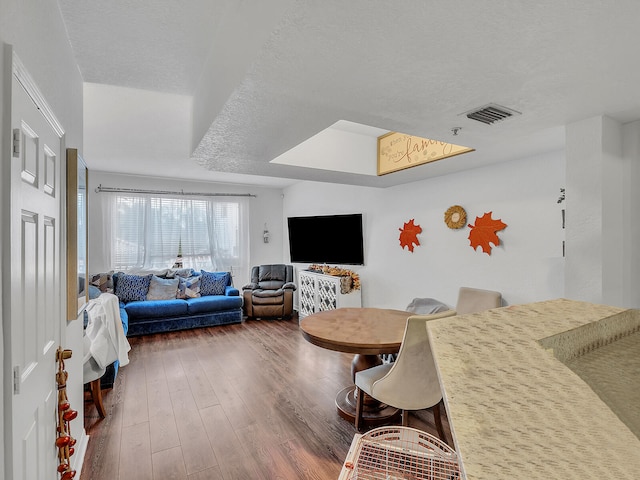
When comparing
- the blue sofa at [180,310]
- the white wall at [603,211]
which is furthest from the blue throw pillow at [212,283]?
the white wall at [603,211]

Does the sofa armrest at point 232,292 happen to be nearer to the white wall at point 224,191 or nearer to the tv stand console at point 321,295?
the white wall at point 224,191

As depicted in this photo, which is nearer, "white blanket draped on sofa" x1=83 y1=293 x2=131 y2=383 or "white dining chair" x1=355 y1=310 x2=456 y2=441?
"white dining chair" x1=355 y1=310 x2=456 y2=441

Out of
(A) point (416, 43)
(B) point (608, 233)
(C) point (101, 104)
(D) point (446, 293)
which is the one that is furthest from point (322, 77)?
(D) point (446, 293)

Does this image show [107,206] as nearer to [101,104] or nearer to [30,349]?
[101,104]

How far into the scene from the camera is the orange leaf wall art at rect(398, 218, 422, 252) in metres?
3.72

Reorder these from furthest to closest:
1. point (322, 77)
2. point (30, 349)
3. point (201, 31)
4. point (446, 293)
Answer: point (446, 293)
point (201, 31)
point (322, 77)
point (30, 349)

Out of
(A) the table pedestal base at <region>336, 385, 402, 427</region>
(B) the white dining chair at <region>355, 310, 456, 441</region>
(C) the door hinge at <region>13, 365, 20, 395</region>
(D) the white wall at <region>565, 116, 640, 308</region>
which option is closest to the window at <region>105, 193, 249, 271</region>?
(A) the table pedestal base at <region>336, 385, 402, 427</region>

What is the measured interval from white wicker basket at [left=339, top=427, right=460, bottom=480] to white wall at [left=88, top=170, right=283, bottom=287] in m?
5.76

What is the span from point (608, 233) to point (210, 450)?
8.91ft

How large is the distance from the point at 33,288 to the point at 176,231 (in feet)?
17.0

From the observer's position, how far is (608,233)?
5.62 feet

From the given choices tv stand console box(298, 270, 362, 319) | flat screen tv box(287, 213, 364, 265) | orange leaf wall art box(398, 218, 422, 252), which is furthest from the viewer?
flat screen tv box(287, 213, 364, 265)

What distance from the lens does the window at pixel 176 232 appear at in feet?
18.3

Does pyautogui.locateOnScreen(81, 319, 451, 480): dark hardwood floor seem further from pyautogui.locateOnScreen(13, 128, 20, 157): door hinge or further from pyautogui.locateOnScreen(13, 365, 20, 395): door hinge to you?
pyautogui.locateOnScreen(13, 128, 20, 157): door hinge
